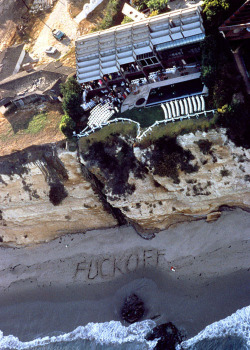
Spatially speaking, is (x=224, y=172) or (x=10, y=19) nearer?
(x=224, y=172)

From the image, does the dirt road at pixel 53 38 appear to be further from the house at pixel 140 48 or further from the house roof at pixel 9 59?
the house at pixel 140 48

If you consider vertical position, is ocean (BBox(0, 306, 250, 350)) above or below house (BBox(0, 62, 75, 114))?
below

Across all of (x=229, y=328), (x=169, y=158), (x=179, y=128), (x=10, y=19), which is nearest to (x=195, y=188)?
(x=169, y=158)

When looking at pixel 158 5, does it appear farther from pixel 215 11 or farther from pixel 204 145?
pixel 204 145

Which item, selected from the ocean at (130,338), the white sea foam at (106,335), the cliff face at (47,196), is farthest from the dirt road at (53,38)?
the ocean at (130,338)

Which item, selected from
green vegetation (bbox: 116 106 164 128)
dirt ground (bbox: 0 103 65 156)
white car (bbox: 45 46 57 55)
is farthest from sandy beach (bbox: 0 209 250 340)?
white car (bbox: 45 46 57 55)

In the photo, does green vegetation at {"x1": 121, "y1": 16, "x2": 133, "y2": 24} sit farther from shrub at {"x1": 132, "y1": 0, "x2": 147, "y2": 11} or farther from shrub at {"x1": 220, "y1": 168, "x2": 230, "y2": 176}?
shrub at {"x1": 220, "y1": 168, "x2": 230, "y2": 176}

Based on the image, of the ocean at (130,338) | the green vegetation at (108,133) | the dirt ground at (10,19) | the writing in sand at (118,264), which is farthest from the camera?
the dirt ground at (10,19)
